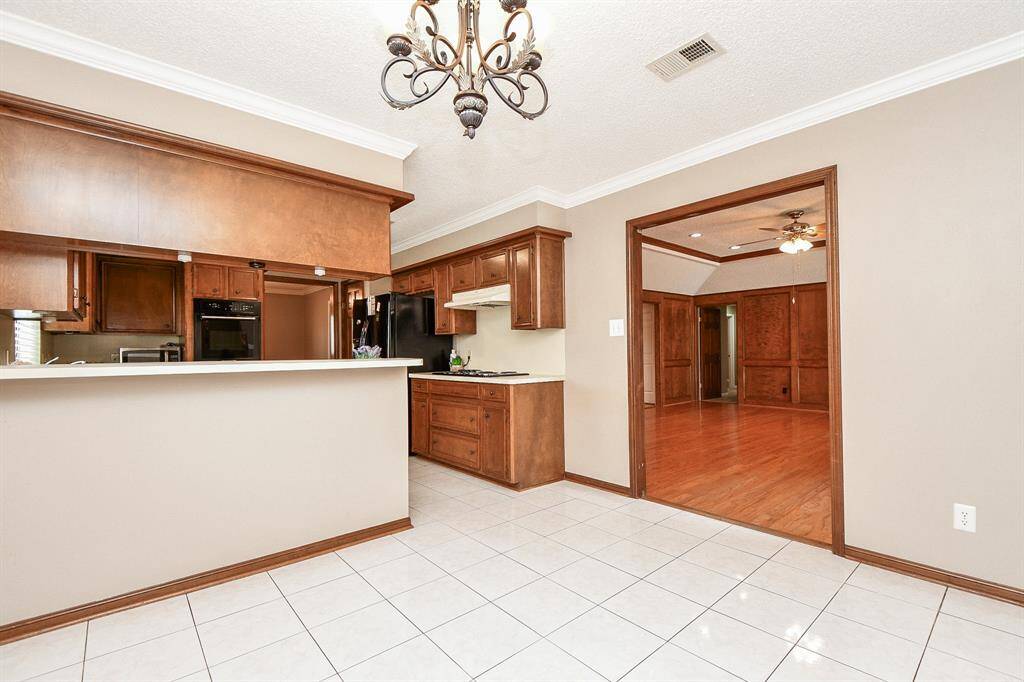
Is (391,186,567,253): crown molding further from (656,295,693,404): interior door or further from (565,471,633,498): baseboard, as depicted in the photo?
(656,295,693,404): interior door

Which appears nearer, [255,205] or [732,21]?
[732,21]

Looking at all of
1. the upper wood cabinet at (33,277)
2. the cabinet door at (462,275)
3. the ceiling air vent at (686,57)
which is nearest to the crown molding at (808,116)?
the cabinet door at (462,275)

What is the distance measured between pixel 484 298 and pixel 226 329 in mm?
2544

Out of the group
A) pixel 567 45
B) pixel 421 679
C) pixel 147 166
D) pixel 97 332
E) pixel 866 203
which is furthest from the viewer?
pixel 97 332

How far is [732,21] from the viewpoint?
1.97m

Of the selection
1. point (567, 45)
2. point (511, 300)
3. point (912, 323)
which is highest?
point (567, 45)

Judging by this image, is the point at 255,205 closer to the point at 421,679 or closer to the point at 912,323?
the point at 421,679

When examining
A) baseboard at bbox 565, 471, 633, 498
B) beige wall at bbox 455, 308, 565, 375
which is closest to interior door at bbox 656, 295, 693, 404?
beige wall at bbox 455, 308, 565, 375

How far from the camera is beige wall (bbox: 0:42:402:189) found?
2.02 meters

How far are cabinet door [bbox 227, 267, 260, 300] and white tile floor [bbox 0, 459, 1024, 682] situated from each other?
121 inches

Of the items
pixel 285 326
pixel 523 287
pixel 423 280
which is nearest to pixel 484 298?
pixel 523 287

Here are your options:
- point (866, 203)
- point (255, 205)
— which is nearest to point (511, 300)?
point (255, 205)

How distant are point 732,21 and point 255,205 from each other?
8.22 feet

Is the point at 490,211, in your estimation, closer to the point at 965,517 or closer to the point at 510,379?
the point at 510,379
